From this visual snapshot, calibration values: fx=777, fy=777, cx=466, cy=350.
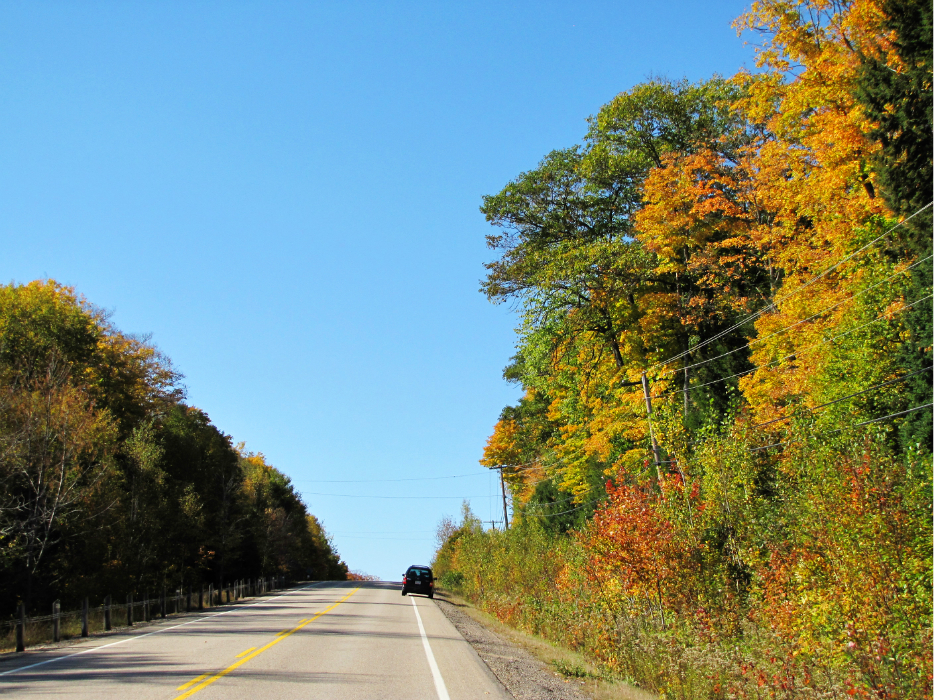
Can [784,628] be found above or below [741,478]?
below

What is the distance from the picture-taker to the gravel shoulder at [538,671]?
12586 millimetres

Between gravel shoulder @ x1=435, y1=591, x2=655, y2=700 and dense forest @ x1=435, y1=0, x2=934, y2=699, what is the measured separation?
866 millimetres

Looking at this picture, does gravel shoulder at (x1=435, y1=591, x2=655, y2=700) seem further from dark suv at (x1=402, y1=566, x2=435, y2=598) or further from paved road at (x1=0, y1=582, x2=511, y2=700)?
dark suv at (x1=402, y1=566, x2=435, y2=598)

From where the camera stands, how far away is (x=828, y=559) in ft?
38.9

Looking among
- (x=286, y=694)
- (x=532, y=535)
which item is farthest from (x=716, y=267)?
(x=286, y=694)

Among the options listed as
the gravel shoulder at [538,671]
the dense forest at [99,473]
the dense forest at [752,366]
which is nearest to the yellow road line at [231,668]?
the gravel shoulder at [538,671]

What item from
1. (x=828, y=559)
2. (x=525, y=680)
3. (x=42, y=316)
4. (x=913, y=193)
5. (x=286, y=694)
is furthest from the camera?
(x=42, y=316)

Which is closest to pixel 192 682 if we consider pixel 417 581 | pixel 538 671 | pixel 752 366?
pixel 538 671

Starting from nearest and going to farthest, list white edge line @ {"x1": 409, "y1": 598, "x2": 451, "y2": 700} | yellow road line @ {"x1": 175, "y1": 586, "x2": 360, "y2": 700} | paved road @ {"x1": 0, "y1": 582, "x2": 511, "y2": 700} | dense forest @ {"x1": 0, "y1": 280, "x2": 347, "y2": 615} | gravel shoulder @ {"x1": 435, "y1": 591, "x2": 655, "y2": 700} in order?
1. yellow road line @ {"x1": 175, "y1": 586, "x2": 360, "y2": 700}
2. paved road @ {"x1": 0, "y1": 582, "x2": 511, "y2": 700}
3. white edge line @ {"x1": 409, "y1": 598, "x2": 451, "y2": 700}
4. gravel shoulder @ {"x1": 435, "y1": 591, "x2": 655, "y2": 700}
5. dense forest @ {"x1": 0, "y1": 280, "x2": 347, "y2": 615}

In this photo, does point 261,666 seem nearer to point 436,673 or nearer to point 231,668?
point 231,668

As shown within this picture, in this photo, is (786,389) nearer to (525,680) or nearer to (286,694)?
(525,680)

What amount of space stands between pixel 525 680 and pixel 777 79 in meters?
18.6

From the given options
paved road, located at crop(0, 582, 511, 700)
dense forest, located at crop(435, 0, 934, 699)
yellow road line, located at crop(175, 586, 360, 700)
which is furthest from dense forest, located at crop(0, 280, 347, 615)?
dense forest, located at crop(435, 0, 934, 699)

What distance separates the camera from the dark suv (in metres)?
45.3
